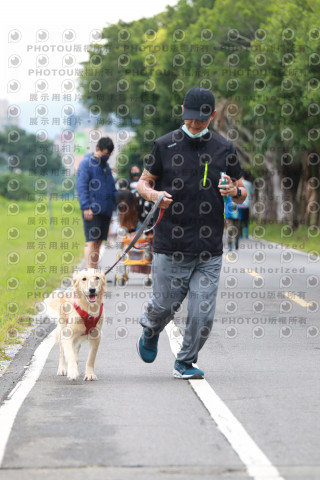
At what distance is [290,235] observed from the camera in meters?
39.9

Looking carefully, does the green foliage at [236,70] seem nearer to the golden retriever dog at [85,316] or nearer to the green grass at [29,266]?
the green grass at [29,266]

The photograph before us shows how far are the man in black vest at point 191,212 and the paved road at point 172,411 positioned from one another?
563 millimetres

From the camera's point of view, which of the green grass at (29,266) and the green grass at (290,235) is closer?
the green grass at (29,266)

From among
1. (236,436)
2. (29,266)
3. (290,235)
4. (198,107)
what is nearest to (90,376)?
(198,107)

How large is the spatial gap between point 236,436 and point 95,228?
927 cm

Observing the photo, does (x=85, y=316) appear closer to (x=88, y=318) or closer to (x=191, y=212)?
(x=88, y=318)

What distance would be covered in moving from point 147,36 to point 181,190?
63.7 meters

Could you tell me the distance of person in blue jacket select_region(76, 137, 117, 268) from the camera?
52.5 feet

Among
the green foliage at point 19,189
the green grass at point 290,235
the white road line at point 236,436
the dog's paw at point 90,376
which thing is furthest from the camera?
the green foliage at point 19,189

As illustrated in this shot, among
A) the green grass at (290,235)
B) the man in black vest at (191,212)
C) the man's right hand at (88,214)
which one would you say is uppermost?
the man in black vest at (191,212)

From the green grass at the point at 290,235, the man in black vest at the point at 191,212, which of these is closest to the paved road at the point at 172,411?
the man in black vest at the point at 191,212

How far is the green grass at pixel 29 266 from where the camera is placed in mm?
14719

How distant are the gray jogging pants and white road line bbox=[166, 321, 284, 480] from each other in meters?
0.41

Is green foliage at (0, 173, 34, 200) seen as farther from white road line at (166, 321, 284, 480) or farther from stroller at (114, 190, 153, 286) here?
white road line at (166, 321, 284, 480)
